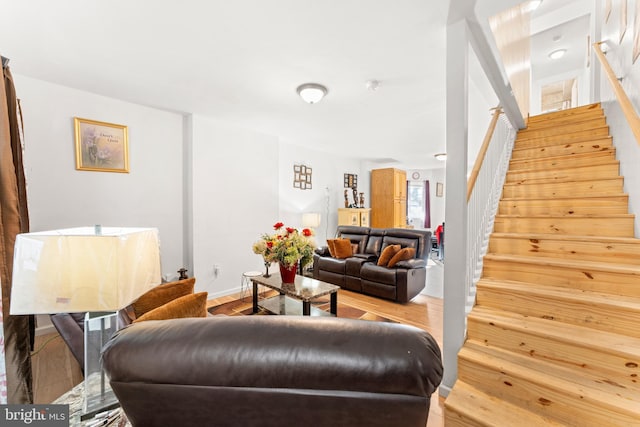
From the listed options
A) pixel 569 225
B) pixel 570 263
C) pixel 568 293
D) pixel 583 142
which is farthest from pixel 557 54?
pixel 568 293

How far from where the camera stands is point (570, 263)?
71.8 inches

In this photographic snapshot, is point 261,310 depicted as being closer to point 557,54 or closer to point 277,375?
point 277,375

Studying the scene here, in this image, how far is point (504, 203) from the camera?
2631 mm

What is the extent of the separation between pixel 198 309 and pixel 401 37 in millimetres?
2301

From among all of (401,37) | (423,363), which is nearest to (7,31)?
(401,37)

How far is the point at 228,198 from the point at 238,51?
7.25ft

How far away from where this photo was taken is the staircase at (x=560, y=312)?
135 cm

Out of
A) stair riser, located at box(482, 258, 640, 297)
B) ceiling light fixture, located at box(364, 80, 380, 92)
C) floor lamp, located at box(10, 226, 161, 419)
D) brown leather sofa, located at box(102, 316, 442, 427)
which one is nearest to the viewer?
brown leather sofa, located at box(102, 316, 442, 427)

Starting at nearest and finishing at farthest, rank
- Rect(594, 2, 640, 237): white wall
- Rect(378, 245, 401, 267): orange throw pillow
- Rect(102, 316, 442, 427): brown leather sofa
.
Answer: Rect(102, 316, 442, 427): brown leather sofa < Rect(594, 2, 640, 237): white wall < Rect(378, 245, 401, 267): orange throw pillow

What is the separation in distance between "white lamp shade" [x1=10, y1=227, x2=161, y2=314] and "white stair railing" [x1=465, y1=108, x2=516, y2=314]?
6.46ft

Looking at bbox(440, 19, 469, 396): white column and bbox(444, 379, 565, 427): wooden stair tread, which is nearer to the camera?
bbox(444, 379, 565, 427): wooden stair tread

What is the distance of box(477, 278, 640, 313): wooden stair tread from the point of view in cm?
152

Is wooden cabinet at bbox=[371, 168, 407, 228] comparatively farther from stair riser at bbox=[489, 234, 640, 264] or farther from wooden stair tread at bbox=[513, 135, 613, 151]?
stair riser at bbox=[489, 234, 640, 264]

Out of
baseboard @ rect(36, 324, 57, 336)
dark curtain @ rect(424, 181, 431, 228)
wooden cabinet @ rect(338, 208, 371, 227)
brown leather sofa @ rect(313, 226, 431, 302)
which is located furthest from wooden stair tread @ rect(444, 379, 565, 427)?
dark curtain @ rect(424, 181, 431, 228)
